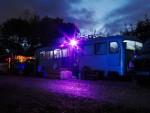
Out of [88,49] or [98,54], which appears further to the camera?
[88,49]

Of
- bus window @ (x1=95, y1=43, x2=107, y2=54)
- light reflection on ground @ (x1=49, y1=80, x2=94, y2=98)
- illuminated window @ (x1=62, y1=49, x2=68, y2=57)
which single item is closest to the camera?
light reflection on ground @ (x1=49, y1=80, x2=94, y2=98)

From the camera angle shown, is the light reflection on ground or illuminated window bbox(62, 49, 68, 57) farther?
illuminated window bbox(62, 49, 68, 57)

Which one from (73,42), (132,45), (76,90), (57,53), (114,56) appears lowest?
(76,90)

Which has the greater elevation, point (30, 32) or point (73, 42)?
point (30, 32)

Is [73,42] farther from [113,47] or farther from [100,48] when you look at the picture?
[113,47]

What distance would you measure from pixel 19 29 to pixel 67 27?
8921mm

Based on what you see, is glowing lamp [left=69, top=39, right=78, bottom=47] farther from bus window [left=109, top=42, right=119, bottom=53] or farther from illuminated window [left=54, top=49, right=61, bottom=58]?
bus window [left=109, top=42, right=119, bottom=53]

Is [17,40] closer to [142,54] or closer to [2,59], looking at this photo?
[2,59]

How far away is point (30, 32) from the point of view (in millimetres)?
57531

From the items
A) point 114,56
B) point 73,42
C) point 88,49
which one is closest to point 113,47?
point 114,56

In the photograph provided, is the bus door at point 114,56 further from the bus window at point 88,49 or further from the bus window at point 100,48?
the bus window at point 88,49

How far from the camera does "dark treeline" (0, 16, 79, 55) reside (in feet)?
183

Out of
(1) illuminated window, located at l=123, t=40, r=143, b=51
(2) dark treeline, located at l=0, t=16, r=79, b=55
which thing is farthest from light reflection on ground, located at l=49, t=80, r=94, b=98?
(2) dark treeline, located at l=0, t=16, r=79, b=55

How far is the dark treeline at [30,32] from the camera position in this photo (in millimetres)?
55781
